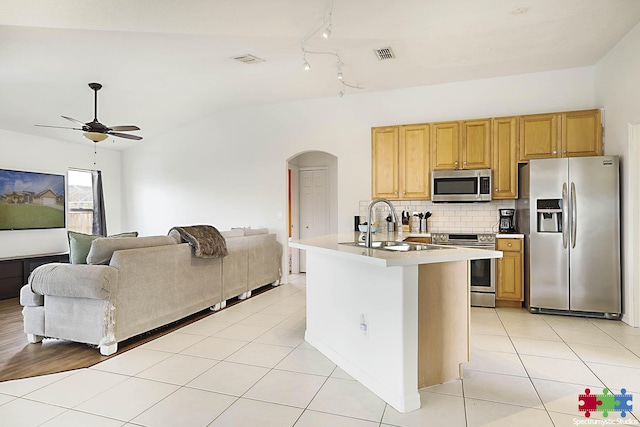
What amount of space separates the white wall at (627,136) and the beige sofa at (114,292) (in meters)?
4.58

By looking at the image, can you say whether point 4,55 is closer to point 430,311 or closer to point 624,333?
point 430,311

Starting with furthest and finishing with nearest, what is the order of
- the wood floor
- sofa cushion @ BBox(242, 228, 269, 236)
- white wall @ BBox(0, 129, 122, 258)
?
white wall @ BBox(0, 129, 122, 258), sofa cushion @ BBox(242, 228, 269, 236), the wood floor

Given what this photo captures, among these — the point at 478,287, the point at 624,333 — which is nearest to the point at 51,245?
the point at 478,287

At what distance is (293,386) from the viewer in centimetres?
258

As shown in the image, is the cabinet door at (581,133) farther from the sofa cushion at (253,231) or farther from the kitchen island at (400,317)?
the sofa cushion at (253,231)

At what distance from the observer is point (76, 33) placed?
11.9 ft

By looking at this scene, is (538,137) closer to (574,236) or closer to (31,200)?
(574,236)

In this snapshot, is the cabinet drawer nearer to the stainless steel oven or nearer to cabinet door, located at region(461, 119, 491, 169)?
the stainless steel oven

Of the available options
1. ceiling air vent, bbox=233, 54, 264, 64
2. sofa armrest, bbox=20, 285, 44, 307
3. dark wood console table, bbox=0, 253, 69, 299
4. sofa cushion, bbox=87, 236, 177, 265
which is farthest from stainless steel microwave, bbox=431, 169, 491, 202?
dark wood console table, bbox=0, 253, 69, 299

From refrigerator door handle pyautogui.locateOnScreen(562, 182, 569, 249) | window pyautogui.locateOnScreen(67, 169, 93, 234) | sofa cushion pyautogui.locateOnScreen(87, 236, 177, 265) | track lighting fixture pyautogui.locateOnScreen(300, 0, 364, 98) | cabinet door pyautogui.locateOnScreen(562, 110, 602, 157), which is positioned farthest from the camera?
window pyautogui.locateOnScreen(67, 169, 93, 234)

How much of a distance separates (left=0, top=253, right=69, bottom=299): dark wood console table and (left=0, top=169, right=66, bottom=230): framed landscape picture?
568 mm

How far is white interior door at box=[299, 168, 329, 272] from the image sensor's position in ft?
24.2

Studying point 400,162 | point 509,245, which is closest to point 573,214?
point 509,245

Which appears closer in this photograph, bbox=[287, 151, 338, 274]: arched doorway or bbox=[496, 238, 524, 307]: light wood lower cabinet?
bbox=[496, 238, 524, 307]: light wood lower cabinet
